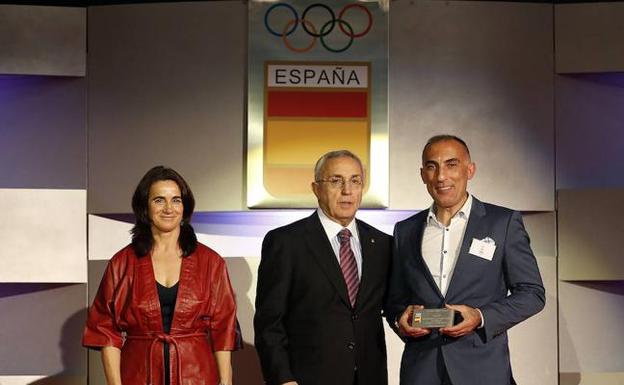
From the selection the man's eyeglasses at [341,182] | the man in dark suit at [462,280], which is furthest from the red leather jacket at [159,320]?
the man in dark suit at [462,280]

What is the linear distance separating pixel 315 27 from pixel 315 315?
185 cm

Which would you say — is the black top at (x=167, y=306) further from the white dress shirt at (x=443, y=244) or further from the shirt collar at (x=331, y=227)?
the white dress shirt at (x=443, y=244)

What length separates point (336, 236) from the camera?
3.61 m

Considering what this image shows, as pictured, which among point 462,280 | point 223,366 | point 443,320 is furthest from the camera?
point 223,366

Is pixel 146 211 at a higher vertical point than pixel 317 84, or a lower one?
lower

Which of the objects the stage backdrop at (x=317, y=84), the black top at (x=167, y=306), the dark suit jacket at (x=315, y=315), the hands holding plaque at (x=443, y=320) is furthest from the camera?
the stage backdrop at (x=317, y=84)

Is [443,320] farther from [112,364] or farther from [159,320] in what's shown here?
[112,364]

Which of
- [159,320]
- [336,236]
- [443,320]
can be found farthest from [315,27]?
[443,320]

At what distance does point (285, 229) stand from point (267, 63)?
1404 mm

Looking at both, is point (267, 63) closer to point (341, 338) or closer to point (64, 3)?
point (64, 3)

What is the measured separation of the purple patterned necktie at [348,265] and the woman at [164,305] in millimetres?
526

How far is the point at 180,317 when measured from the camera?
3586mm

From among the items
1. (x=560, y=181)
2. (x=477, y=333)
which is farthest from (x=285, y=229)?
(x=560, y=181)

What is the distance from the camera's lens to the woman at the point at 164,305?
3.57 meters
